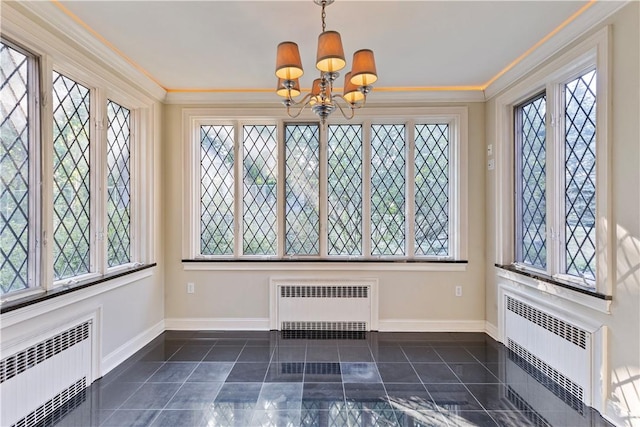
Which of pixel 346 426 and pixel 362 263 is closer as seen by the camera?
pixel 346 426

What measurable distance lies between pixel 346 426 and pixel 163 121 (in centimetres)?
341

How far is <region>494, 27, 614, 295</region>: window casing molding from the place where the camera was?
2041mm

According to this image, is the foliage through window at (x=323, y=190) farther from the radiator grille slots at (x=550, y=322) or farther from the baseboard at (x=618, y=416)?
the baseboard at (x=618, y=416)

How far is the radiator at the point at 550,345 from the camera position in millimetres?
2195

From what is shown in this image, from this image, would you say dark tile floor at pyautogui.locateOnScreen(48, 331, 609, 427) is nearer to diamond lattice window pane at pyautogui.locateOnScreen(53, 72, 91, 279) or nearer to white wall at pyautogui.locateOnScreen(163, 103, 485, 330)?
A: white wall at pyautogui.locateOnScreen(163, 103, 485, 330)

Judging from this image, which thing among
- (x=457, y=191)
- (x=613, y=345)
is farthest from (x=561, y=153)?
(x=613, y=345)

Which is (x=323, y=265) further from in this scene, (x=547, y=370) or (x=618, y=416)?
(x=618, y=416)

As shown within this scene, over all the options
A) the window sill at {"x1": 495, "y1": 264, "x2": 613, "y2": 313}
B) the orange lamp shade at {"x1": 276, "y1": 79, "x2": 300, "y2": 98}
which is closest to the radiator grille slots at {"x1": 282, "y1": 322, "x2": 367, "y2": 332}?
the window sill at {"x1": 495, "y1": 264, "x2": 613, "y2": 313}

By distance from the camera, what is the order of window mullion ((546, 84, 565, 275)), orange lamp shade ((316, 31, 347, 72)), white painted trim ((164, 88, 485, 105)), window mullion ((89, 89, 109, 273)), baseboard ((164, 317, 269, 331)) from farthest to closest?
baseboard ((164, 317, 269, 331)) → white painted trim ((164, 88, 485, 105)) → window mullion ((89, 89, 109, 273)) → window mullion ((546, 84, 565, 275)) → orange lamp shade ((316, 31, 347, 72))

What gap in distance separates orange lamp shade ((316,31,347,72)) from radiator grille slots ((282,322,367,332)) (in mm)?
2742

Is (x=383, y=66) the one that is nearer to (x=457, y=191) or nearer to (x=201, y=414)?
(x=457, y=191)

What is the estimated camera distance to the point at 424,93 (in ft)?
11.4

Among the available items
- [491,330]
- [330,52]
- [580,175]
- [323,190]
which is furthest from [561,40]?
[491,330]

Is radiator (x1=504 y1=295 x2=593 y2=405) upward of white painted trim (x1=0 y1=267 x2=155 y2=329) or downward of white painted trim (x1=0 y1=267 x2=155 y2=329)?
downward
